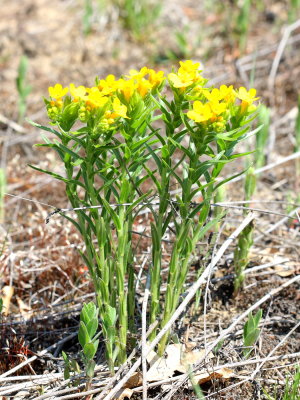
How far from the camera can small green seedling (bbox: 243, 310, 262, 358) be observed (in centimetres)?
188

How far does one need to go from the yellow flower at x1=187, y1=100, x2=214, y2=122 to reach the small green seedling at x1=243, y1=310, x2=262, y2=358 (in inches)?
31.4

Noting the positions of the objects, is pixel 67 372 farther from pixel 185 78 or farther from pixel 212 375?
pixel 185 78

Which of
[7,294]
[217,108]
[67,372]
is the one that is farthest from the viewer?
[7,294]

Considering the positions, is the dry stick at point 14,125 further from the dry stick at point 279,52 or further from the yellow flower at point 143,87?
the yellow flower at point 143,87

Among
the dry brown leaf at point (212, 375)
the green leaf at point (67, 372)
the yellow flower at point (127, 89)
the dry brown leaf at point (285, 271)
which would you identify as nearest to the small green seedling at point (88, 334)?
the green leaf at point (67, 372)

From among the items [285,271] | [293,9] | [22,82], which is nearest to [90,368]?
[285,271]

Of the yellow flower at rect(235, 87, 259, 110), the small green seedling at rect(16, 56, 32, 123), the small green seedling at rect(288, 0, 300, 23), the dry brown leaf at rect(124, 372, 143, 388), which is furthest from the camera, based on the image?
the small green seedling at rect(288, 0, 300, 23)

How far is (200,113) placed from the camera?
1499 mm

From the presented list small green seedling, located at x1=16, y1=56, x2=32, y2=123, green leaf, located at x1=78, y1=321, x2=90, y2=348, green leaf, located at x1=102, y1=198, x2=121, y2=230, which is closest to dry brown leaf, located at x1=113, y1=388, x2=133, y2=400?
green leaf, located at x1=78, y1=321, x2=90, y2=348

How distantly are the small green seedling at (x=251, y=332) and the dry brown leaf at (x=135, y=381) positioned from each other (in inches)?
16.0

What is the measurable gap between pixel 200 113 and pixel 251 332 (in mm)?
876

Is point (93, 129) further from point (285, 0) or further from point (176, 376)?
point (285, 0)

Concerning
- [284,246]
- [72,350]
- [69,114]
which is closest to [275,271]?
[284,246]

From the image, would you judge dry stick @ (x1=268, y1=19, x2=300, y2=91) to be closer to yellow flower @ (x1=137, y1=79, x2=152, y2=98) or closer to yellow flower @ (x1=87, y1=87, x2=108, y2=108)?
yellow flower @ (x1=137, y1=79, x2=152, y2=98)
